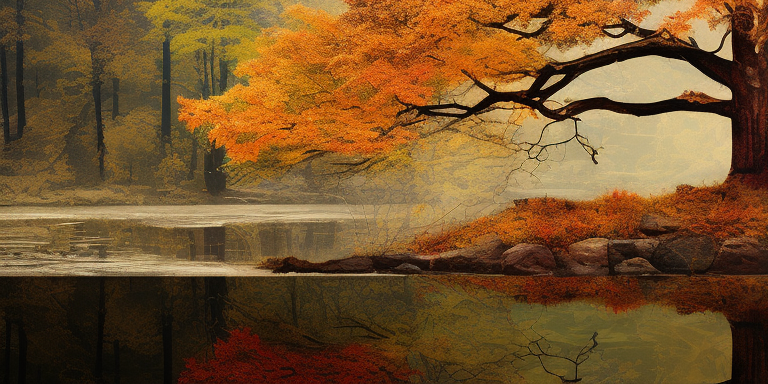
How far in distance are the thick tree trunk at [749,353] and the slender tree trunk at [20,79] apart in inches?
678

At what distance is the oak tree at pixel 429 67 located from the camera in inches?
390

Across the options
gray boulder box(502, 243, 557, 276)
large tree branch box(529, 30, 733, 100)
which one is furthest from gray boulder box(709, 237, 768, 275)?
large tree branch box(529, 30, 733, 100)

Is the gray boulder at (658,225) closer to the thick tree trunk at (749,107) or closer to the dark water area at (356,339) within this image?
the thick tree trunk at (749,107)

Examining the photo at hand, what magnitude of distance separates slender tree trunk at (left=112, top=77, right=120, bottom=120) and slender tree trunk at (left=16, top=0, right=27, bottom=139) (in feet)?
7.35

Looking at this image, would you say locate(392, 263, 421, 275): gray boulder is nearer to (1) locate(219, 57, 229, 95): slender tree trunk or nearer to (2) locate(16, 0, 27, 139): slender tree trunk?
(1) locate(219, 57, 229, 95): slender tree trunk

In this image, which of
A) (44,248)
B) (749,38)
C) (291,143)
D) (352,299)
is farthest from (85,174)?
(749,38)

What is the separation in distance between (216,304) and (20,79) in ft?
44.3

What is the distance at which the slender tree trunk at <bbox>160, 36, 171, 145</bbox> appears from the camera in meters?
16.5

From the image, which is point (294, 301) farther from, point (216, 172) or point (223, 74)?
point (223, 74)

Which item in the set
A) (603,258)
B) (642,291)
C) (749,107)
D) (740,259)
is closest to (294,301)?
(642,291)

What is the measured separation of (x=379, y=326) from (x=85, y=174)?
1312 centimetres

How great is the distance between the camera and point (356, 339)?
5.81m

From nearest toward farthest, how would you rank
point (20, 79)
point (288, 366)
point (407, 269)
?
point (288, 366), point (407, 269), point (20, 79)

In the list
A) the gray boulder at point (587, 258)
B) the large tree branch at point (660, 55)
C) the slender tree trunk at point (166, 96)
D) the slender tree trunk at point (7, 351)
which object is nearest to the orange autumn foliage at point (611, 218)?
the gray boulder at point (587, 258)
